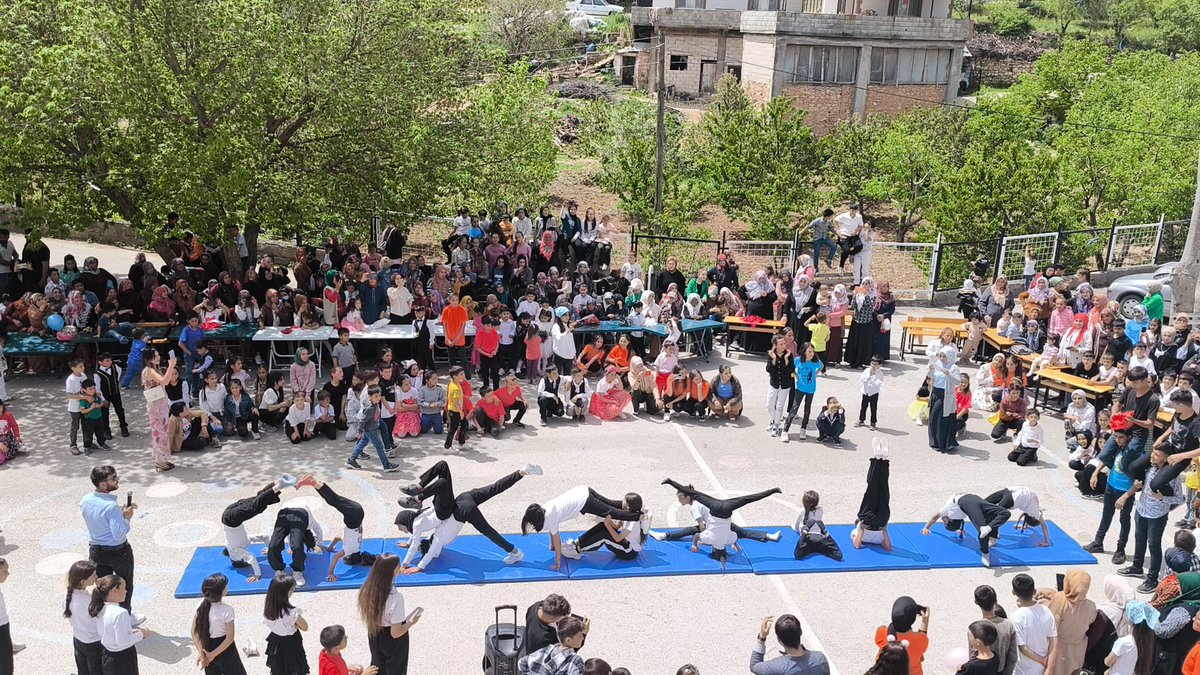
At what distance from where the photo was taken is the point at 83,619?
24.9ft

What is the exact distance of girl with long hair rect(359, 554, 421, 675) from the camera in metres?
7.79

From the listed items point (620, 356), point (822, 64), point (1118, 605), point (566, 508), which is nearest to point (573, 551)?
point (566, 508)

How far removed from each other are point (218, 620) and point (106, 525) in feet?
5.85

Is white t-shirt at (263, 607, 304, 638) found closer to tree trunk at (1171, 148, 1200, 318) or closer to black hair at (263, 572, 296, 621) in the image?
black hair at (263, 572, 296, 621)

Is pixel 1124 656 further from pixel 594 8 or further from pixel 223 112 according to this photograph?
pixel 594 8

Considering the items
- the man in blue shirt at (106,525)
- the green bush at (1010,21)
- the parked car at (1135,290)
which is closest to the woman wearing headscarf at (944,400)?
the parked car at (1135,290)

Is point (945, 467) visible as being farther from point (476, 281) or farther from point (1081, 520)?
point (476, 281)

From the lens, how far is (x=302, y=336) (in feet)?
51.3

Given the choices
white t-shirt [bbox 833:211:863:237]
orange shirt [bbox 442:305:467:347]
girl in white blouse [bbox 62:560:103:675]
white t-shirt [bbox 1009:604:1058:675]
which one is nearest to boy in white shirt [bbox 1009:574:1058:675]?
white t-shirt [bbox 1009:604:1058:675]

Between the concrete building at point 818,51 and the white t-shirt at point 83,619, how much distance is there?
34918mm

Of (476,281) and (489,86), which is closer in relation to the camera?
(476,281)

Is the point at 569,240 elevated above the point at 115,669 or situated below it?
above

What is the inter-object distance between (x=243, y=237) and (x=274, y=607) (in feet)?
38.7

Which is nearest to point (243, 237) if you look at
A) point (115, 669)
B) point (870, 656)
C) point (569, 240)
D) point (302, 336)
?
point (302, 336)
